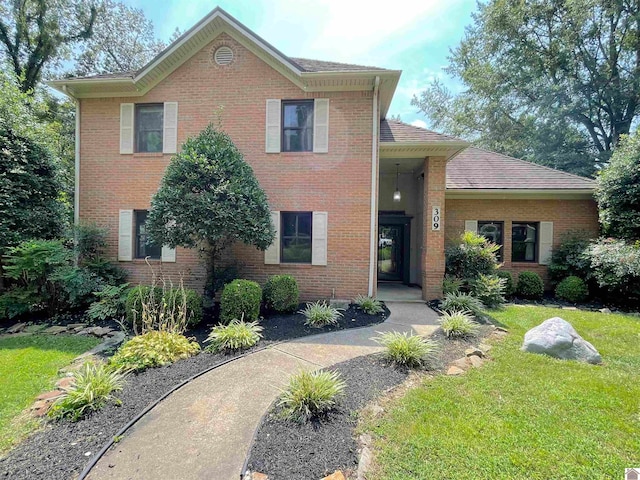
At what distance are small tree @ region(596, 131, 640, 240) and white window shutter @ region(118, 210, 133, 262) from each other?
45.8 feet

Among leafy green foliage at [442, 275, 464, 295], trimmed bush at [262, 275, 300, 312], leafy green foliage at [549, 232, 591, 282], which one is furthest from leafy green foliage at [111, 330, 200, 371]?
leafy green foliage at [549, 232, 591, 282]

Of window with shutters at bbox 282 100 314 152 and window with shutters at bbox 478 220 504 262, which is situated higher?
window with shutters at bbox 282 100 314 152

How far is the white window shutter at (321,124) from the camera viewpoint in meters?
7.69

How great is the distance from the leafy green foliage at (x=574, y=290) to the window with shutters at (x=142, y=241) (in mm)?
12007

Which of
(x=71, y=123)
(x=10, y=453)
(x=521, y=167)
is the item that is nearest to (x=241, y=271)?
(x=10, y=453)

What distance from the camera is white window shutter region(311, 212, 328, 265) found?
7.78 metres

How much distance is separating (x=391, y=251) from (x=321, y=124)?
233 inches

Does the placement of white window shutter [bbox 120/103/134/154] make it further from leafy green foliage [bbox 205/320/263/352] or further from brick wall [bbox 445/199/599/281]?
brick wall [bbox 445/199/599/281]

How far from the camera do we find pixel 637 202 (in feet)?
27.9

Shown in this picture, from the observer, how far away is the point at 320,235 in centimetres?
779

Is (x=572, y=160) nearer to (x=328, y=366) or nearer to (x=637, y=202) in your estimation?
(x=637, y=202)

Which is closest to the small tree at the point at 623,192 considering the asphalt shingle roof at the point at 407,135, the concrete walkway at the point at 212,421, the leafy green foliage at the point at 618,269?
the leafy green foliage at the point at 618,269

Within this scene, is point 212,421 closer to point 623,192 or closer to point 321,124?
point 321,124

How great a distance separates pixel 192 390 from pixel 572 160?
21915mm
